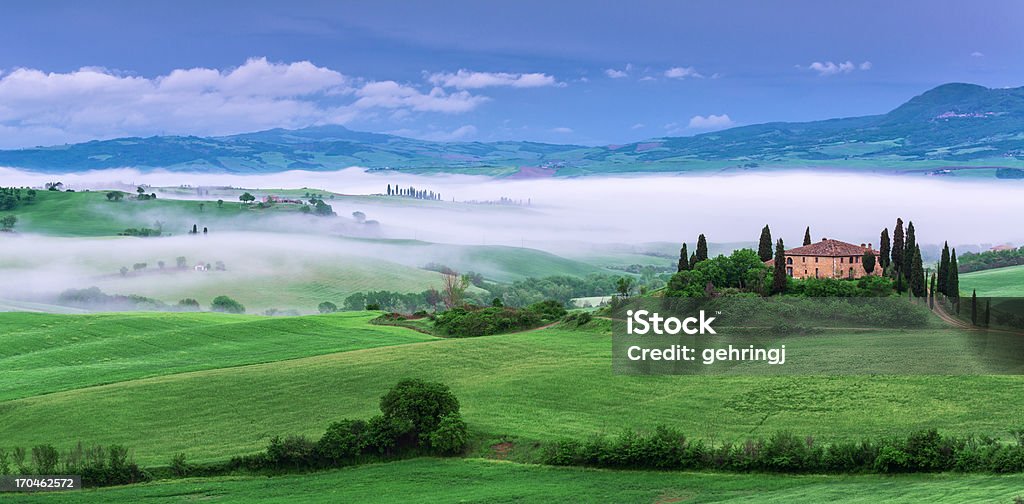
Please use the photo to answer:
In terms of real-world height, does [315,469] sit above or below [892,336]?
below

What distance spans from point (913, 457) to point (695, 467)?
32.8 feet

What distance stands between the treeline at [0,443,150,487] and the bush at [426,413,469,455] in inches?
568

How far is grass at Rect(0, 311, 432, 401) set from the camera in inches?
3297

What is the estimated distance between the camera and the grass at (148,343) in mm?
83750

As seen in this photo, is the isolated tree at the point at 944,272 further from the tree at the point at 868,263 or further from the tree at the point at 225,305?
the tree at the point at 225,305

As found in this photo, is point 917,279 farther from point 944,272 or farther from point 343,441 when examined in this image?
point 343,441

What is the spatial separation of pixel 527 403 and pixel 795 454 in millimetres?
18929

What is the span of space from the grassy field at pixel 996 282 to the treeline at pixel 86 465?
77.5 meters

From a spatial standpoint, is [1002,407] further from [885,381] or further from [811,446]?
[811,446]

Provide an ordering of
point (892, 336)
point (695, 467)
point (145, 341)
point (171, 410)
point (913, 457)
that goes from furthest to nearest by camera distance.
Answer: point (145, 341) → point (892, 336) → point (171, 410) → point (695, 467) → point (913, 457)

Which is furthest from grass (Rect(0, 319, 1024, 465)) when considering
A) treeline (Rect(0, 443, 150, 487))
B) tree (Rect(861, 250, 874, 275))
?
tree (Rect(861, 250, 874, 275))

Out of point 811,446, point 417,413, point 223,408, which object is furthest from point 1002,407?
point 223,408

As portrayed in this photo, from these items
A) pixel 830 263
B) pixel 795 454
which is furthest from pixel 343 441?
pixel 830 263

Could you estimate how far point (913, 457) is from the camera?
52125 mm
